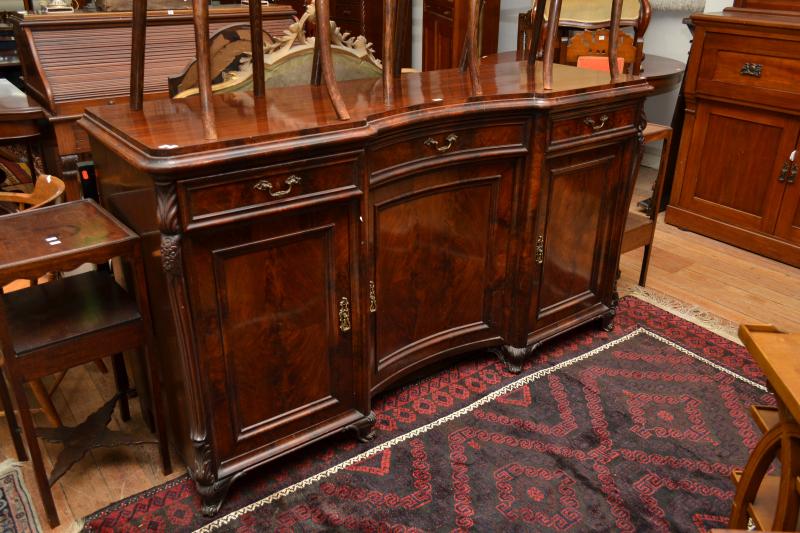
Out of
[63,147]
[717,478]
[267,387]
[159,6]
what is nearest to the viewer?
[267,387]

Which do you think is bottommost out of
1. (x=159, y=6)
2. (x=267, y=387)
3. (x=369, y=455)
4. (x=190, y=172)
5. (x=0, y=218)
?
(x=369, y=455)

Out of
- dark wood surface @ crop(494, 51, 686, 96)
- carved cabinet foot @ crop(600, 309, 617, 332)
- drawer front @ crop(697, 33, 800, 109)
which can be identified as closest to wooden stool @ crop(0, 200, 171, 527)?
carved cabinet foot @ crop(600, 309, 617, 332)

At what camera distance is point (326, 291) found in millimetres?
1856

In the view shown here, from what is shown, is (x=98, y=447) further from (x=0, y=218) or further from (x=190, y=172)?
(x=190, y=172)

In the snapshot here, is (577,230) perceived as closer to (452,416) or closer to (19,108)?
(452,416)

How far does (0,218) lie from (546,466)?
1702mm

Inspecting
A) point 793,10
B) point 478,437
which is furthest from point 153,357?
point 793,10

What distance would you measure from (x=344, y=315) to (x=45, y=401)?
101 cm

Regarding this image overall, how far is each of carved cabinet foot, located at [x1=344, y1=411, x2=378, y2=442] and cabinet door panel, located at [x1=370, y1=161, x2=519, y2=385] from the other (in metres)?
0.13

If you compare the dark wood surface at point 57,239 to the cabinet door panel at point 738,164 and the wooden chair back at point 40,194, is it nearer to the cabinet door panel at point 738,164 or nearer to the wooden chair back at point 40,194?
the wooden chair back at point 40,194

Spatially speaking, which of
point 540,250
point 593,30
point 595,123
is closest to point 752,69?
point 593,30

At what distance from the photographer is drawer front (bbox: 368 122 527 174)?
1891mm

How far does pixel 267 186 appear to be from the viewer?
160cm

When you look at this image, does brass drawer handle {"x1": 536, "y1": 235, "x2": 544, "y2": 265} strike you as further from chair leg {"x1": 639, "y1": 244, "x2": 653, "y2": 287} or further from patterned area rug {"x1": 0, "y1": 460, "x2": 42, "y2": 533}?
patterned area rug {"x1": 0, "y1": 460, "x2": 42, "y2": 533}
